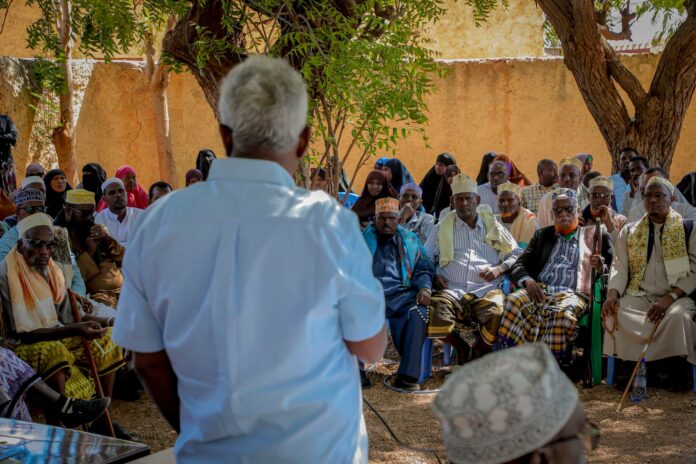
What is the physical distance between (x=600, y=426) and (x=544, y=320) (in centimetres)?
114

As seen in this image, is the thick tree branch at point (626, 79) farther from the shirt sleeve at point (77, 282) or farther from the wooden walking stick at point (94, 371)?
the wooden walking stick at point (94, 371)

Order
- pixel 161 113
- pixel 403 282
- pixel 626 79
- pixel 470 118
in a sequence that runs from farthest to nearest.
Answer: pixel 470 118
pixel 161 113
pixel 626 79
pixel 403 282

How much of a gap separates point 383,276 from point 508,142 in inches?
268

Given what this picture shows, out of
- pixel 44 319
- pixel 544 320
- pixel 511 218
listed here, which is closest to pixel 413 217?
pixel 511 218

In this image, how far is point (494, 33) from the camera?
17.3 metres

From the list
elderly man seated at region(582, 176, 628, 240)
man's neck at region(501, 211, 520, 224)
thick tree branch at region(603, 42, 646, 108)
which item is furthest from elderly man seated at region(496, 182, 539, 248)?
thick tree branch at region(603, 42, 646, 108)

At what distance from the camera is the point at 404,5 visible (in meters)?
6.47

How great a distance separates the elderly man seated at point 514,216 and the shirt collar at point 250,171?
592 centimetres

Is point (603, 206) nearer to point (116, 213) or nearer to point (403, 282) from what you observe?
point (403, 282)

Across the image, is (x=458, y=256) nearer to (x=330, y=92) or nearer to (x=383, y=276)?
(x=383, y=276)

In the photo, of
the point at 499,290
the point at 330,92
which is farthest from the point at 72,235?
the point at 499,290

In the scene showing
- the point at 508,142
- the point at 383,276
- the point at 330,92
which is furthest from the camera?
the point at 508,142

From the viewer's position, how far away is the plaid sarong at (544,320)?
6039mm

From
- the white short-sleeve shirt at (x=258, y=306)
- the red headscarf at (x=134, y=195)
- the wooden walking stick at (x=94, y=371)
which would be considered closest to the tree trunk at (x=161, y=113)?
the red headscarf at (x=134, y=195)
